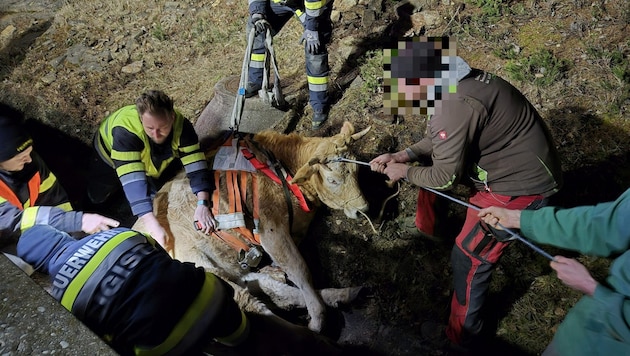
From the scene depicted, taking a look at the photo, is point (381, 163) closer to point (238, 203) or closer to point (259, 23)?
point (238, 203)

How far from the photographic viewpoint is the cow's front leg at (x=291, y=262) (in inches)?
164

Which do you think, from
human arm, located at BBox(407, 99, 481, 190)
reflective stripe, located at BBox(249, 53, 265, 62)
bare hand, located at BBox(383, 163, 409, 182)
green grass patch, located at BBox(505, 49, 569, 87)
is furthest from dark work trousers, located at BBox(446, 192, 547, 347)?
reflective stripe, located at BBox(249, 53, 265, 62)

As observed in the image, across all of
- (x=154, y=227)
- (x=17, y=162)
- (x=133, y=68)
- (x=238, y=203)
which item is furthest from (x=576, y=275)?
(x=133, y=68)

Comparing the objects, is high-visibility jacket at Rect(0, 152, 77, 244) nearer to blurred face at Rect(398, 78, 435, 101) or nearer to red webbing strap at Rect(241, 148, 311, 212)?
red webbing strap at Rect(241, 148, 311, 212)

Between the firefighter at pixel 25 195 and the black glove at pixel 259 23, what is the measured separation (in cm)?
314

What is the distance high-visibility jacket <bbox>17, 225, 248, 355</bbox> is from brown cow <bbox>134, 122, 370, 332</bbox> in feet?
4.70

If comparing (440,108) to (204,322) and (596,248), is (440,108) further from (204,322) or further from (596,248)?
(204,322)

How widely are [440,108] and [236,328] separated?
218cm

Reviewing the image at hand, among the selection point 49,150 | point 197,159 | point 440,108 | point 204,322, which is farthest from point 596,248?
point 49,150

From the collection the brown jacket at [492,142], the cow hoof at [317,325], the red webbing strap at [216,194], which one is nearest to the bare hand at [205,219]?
the red webbing strap at [216,194]

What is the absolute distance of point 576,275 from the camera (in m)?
2.21

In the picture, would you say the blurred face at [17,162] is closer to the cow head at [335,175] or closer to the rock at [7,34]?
the cow head at [335,175]

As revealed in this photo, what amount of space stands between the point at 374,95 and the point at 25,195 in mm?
4613

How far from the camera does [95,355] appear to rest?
175 centimetres
